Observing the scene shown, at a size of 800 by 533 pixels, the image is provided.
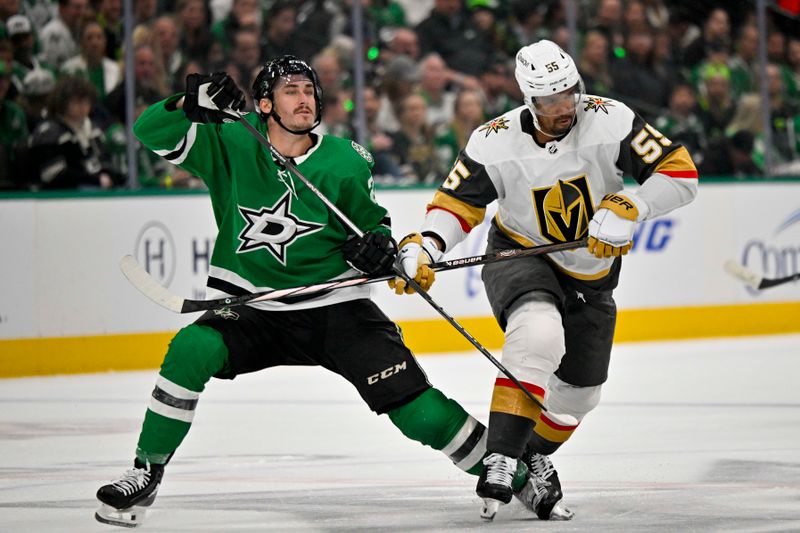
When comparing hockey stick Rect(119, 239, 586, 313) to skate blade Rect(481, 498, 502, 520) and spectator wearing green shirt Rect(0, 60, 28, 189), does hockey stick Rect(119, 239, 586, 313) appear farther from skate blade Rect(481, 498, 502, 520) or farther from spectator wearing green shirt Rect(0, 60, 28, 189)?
spectator wearing green shirt Rect(0, 60, 28, 189)

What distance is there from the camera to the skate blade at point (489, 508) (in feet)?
11.8

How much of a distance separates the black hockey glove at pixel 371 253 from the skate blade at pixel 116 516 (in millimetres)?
804

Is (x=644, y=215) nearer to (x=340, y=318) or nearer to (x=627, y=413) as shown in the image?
(x=340, y=318)

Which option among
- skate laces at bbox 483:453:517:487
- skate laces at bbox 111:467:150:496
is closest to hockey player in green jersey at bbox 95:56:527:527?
skate laces at bbox 111:467:150:496

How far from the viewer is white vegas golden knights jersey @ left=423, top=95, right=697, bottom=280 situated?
154 inches

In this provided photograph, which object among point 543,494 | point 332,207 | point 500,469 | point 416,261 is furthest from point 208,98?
point 543,494

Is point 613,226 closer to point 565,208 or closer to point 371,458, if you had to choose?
point 565,208

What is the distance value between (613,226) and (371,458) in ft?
4.62

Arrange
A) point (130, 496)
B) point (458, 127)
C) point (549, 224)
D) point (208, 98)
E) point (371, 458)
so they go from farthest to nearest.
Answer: point (458, 127) < point (371, 458) < point (549, 224) < point (208, 98) < point (130, 496)

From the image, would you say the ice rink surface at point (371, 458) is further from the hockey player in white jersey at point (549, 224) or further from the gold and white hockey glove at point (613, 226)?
the gold and white hockey glove at point (613, 226)

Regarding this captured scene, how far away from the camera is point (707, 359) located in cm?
791

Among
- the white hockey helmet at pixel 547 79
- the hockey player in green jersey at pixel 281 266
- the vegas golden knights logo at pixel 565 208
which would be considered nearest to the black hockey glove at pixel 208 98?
the hockey player in green jersey at pixel 281 266

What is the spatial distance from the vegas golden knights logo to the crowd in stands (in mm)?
4120

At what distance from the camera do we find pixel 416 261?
3.86m
